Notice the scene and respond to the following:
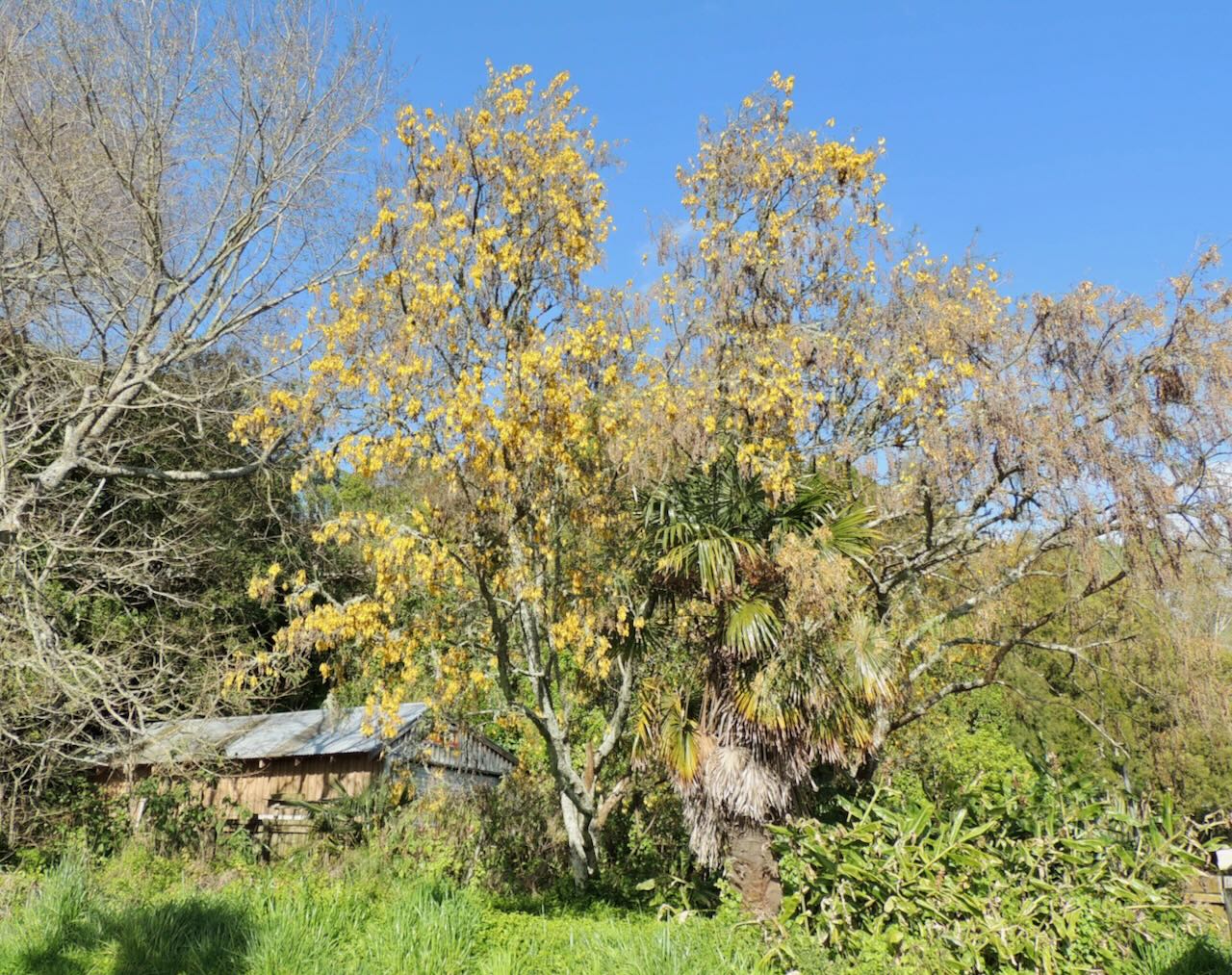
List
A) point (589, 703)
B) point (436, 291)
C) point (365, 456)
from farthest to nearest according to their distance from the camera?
point (589, 703)
point (436, 291)
point (365, 456)

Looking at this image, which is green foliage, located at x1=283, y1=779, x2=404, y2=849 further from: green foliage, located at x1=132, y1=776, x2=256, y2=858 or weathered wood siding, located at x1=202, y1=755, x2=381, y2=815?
green foliage, located at x1=132, y1=776, x2=256, y2=858

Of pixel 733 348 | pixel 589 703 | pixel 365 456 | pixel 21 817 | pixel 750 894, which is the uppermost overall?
pixel 733 348

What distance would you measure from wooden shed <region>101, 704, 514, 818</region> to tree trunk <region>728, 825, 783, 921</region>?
15.2 ft

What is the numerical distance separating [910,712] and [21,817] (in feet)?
38.4

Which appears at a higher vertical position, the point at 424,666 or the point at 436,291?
the point at 436,291

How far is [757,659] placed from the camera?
7902 millimetres

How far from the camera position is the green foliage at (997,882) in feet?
20.9

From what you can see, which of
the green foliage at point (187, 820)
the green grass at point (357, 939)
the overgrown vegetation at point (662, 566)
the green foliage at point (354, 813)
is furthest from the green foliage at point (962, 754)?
the green foliage at point (187, 820)

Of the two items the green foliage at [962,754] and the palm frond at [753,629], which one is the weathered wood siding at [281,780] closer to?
the palm frond at [753,629]

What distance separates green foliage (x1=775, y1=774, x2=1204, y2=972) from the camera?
251 inches

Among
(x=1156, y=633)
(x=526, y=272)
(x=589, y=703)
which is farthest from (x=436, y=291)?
(x=1156, y=633)

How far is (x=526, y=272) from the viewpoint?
8820 millimetres

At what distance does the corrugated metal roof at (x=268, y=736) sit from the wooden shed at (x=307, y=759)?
2cm

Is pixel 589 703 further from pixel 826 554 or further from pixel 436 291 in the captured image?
pixel 436 291
